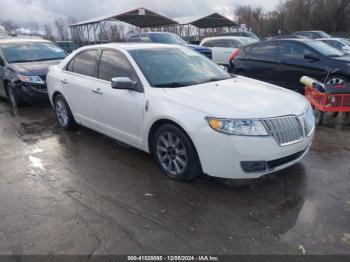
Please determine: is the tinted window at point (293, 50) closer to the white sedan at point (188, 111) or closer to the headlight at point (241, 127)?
the white sedan at point (188, 111)

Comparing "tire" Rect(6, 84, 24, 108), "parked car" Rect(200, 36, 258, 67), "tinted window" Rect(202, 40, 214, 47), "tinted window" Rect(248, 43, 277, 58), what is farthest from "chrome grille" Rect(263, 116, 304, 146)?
"tinted window" Rect(202, 40, 214, 47)

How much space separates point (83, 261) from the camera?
282cm

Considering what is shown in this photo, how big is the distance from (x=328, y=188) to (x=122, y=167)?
8.82 ft

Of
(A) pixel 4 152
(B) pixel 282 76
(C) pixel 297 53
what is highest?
(C) pixel 297 53

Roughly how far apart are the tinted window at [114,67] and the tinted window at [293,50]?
221 inches

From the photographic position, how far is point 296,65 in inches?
341

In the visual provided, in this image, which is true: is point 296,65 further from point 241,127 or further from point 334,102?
point 241,127

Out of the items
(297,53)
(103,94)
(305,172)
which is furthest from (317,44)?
(103,94)

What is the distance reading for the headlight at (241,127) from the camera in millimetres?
3521

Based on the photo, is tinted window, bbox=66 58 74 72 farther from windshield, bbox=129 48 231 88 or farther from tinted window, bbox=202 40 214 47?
tinted window, bbox=202 40 214 47

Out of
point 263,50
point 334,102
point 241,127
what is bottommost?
point 334,102

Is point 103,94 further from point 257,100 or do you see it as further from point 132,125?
point 257,100

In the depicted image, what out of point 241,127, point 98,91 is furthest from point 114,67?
point 241,127

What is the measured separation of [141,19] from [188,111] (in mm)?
34108
